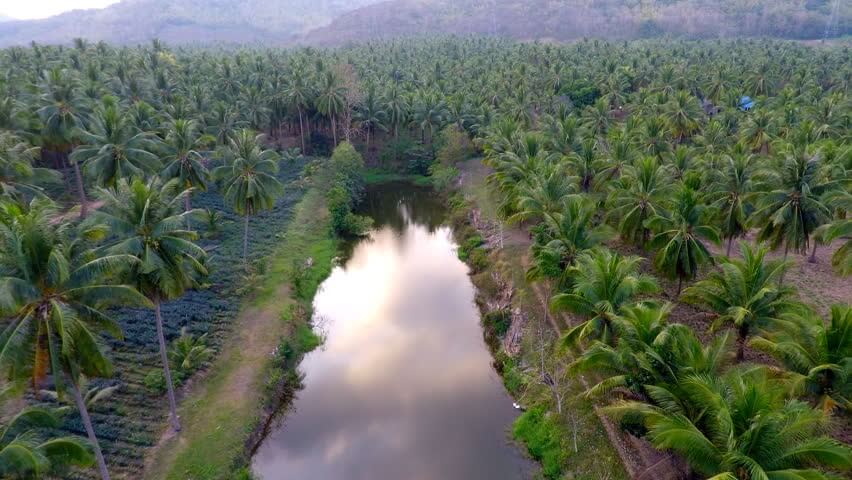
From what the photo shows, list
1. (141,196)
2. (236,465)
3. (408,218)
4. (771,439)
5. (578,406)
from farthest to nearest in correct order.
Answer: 1. (408,218)
2. (578,406)
3. (236,465)
4. (141,196)
5. (771,439)

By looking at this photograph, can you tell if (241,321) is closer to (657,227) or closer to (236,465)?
(236,465)

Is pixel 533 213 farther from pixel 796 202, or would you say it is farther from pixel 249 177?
pixel 249 177

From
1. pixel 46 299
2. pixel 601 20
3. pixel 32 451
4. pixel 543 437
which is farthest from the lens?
pixel 601 20

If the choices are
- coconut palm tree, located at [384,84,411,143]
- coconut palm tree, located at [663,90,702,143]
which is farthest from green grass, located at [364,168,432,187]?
coconut palm tree, located at [663,90,702,143]

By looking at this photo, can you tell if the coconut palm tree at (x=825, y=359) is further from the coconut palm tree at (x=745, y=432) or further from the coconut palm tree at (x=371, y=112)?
the coconut palm tree at (x=371, y=112)

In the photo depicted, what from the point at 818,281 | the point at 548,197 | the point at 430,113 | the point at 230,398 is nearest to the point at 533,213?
the point at 548,197

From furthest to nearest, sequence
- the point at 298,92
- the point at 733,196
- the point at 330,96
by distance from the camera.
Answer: the point at 298,92, the point at 330,96, the point at 733,196

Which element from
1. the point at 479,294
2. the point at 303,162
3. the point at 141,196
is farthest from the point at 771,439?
the point at 303,162
